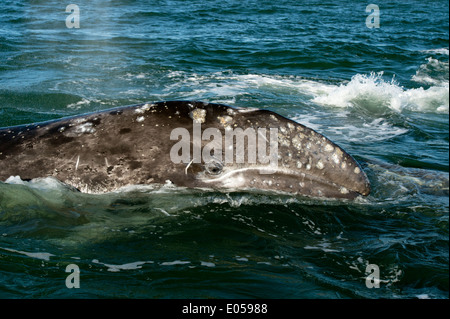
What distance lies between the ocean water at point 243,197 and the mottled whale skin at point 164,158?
0.48 ft

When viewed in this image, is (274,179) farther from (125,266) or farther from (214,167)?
(125,266)

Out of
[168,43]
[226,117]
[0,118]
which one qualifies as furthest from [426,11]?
[226,117]

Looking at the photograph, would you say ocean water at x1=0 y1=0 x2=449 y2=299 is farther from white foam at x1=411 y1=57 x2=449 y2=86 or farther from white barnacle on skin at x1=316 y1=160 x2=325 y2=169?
white barnacle on skin at x1=316 y1=160 x2=325 y2=169

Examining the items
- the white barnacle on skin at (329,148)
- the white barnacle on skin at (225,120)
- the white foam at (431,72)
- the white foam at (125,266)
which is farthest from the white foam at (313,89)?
the white foam at (125,266)

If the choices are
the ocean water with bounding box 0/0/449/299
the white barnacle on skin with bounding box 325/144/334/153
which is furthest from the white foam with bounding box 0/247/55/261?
the white barnacle on skin with bounding box 325/144/334/153

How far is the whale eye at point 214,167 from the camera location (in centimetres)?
564

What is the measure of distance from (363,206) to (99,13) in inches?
964

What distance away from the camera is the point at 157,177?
5.57m

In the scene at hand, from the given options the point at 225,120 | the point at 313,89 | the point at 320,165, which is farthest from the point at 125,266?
the point at 313,89

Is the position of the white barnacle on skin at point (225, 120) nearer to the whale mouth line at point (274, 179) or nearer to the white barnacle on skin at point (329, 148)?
the whale mouth line at point (274, 179)

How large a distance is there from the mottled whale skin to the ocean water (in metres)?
0.15

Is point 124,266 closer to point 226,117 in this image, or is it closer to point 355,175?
point 226,117
